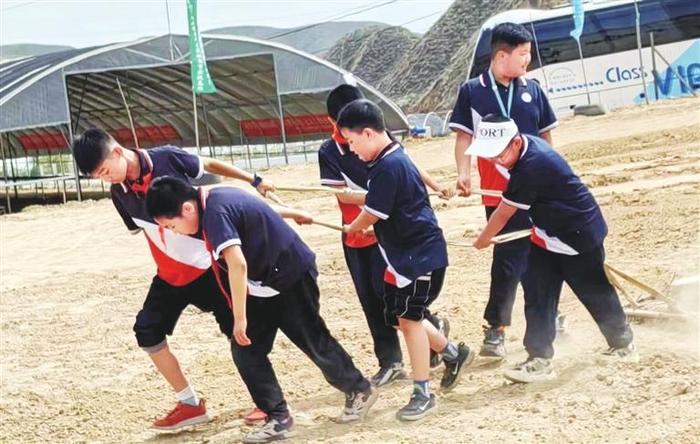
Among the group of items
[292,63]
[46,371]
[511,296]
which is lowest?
[46,371]

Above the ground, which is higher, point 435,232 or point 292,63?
point 292,63

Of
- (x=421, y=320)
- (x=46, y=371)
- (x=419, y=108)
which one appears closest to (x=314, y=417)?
(x=421, y=320)

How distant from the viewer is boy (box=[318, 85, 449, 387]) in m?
5.47

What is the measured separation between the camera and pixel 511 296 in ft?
19.0

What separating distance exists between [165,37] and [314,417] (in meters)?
20.5

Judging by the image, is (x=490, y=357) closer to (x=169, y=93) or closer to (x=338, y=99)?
(x=338, y=99)

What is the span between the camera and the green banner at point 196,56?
22500mm

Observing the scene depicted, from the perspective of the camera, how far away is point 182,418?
5.43m

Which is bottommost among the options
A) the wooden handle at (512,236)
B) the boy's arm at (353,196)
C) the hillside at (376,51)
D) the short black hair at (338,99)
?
the wooden handle at (512,236)

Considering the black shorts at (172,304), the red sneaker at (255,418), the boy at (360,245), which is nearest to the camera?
the black shorts at (172,304)

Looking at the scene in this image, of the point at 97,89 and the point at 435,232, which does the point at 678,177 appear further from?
the point at 97,89

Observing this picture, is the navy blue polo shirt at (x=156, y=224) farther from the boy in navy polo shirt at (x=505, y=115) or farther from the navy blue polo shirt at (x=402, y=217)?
the boy in navy polo shirt at (x=505, y=115)

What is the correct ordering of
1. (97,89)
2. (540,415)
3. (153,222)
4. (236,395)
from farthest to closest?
1. (97,89)
2. (236,395)
3. (153,222)
4. (540,415)

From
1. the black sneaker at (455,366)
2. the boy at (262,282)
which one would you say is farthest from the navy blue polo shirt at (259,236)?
the black sneaker at (455,366)
